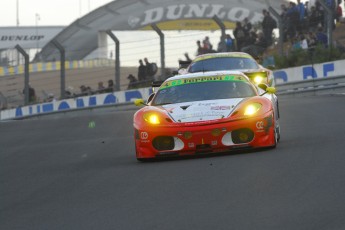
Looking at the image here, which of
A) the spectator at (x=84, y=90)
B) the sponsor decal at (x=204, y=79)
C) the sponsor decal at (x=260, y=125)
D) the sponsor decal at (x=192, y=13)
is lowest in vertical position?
the sponsor decal at (x=260, y=125)

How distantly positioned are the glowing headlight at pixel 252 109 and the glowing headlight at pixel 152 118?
3.40 feet

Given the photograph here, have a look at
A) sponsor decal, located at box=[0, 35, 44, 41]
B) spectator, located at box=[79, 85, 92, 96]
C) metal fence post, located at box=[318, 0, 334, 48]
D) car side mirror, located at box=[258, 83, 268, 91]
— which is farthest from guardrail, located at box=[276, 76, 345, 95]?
sponsor decal, located at box=[0, 35, 44, 41]

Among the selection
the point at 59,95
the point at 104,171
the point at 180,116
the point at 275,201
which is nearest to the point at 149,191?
the point at 275,201

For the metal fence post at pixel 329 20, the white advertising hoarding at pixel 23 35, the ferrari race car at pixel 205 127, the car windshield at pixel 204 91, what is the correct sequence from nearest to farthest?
the ferrari race car at pixel 205 127 < the car windshield at pixel 204 91 < the metal fence post at pixel 329 20 < the white advertising hoarding at pixel 23 35

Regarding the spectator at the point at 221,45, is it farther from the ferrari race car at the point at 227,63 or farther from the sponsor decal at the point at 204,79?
the sponsor decal at the point at 204,79

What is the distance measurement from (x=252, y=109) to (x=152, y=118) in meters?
1.17

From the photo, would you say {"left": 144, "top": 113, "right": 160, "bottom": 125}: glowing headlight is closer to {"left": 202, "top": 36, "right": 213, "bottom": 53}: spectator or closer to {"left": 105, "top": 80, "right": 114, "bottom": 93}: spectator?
{"left": 202, "top": 36, "right": 213, "bottom": 53}: spectator

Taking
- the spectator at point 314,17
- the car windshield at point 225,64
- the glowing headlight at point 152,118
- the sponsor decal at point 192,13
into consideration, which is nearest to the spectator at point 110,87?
the spectator at point 314,17

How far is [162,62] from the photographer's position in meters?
29.5

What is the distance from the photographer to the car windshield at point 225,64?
2017 centimetres

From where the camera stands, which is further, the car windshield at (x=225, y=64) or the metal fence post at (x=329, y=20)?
the metal fence post at (x=329, y=20)

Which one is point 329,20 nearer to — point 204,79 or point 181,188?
point 204,79

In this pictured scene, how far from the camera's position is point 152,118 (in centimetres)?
1170

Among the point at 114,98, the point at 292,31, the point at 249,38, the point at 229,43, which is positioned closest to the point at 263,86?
the point at 292,31
